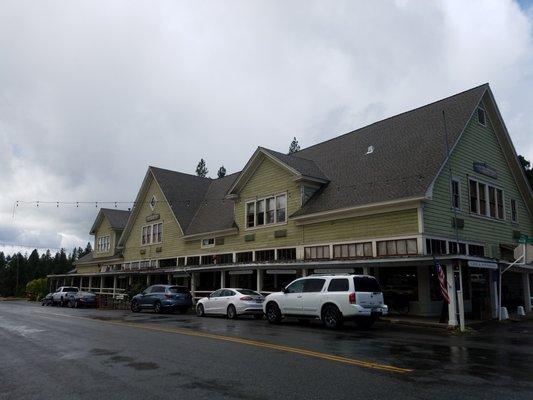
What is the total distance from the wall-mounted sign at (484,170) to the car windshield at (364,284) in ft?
35.9

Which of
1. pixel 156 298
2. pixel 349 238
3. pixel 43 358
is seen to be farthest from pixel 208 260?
pixel 43 358

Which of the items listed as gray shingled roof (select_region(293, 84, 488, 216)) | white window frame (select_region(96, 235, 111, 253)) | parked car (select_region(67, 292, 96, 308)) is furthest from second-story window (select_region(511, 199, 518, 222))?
white window frame (select_region(96, 235, 111, 253))

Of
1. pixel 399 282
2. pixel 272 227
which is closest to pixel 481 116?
pixel 399 282

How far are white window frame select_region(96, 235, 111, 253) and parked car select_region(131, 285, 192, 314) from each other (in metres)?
22.1

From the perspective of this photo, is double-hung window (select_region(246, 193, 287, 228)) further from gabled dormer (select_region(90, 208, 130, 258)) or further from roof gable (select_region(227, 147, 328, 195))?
gabled dormer (select_region(90, 208, 130, 258))

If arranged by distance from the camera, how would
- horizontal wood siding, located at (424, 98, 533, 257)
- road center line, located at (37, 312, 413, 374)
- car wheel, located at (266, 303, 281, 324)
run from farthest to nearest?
horizontal wood siding, located at (424, 98, 533, 257), car wheel, located at (266, 303, 281, 324), road center line, located at (37, 312, 413, 374)

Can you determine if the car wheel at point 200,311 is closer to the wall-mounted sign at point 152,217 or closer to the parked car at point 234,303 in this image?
the parked car at point 234,303

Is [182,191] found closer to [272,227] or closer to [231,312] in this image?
[272,227]

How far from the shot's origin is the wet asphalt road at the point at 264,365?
7461mm

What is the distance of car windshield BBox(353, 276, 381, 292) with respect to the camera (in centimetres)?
1702

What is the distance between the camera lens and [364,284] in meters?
17.3

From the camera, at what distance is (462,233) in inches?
912

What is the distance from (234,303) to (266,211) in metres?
7.74

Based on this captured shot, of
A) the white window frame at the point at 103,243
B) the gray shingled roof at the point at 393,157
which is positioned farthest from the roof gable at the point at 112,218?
the gray shingled roof at the point at 393,157
